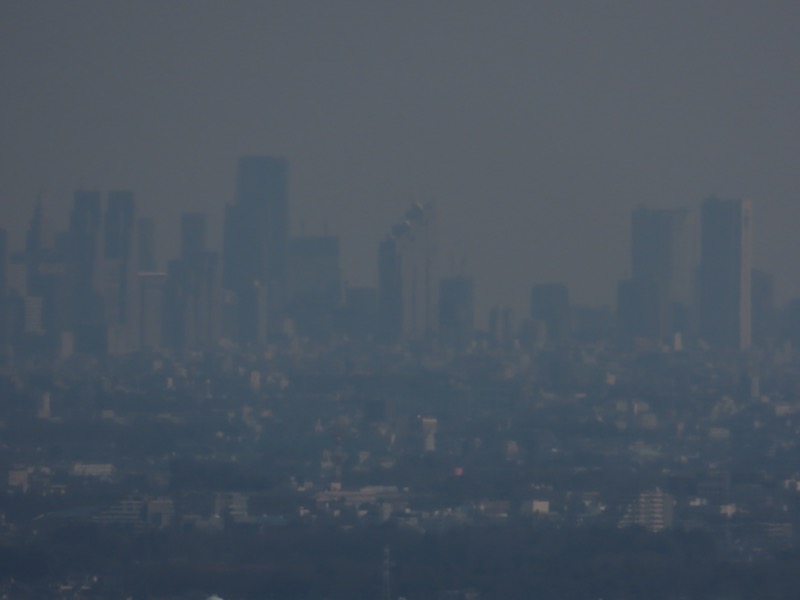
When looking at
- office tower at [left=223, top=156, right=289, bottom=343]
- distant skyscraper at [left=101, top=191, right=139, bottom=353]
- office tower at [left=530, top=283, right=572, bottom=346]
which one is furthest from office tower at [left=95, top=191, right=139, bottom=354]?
office tower at [left=530, top=283, right=572, bottom=346]

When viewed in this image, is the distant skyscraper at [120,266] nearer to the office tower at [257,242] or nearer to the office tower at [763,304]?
the office tower at [257,242]

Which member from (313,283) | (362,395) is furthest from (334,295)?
(362,395)

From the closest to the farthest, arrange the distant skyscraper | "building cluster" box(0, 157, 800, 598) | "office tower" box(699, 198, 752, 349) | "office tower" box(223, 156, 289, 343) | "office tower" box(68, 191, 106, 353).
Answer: "building cluster" box(0, 157, 800, 598) → "office tower" box(68, 191, 106, 353) → the distant skyscraper → "office tower" box(699, 198, 752, 349) → "office tower" box(223, 156, 289, 343)

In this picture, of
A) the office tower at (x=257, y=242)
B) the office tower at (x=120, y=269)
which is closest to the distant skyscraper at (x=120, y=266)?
the office tower at (x=120, y=269)

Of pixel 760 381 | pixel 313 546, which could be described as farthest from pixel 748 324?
pixel 313 546

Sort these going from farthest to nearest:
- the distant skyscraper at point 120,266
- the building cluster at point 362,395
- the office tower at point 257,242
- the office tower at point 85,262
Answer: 1. the office tower at point 257,242
2. the distant skyscraper at point 120,266
3. the office tower at point 85,262
4. the building cluster at point 362,395

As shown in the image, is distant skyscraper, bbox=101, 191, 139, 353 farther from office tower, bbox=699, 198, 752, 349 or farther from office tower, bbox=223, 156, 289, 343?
office tower, bbox=699, 198, 752, 349

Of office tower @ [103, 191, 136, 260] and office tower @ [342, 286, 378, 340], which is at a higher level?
office tower @ [103, 191, 136, 260]
